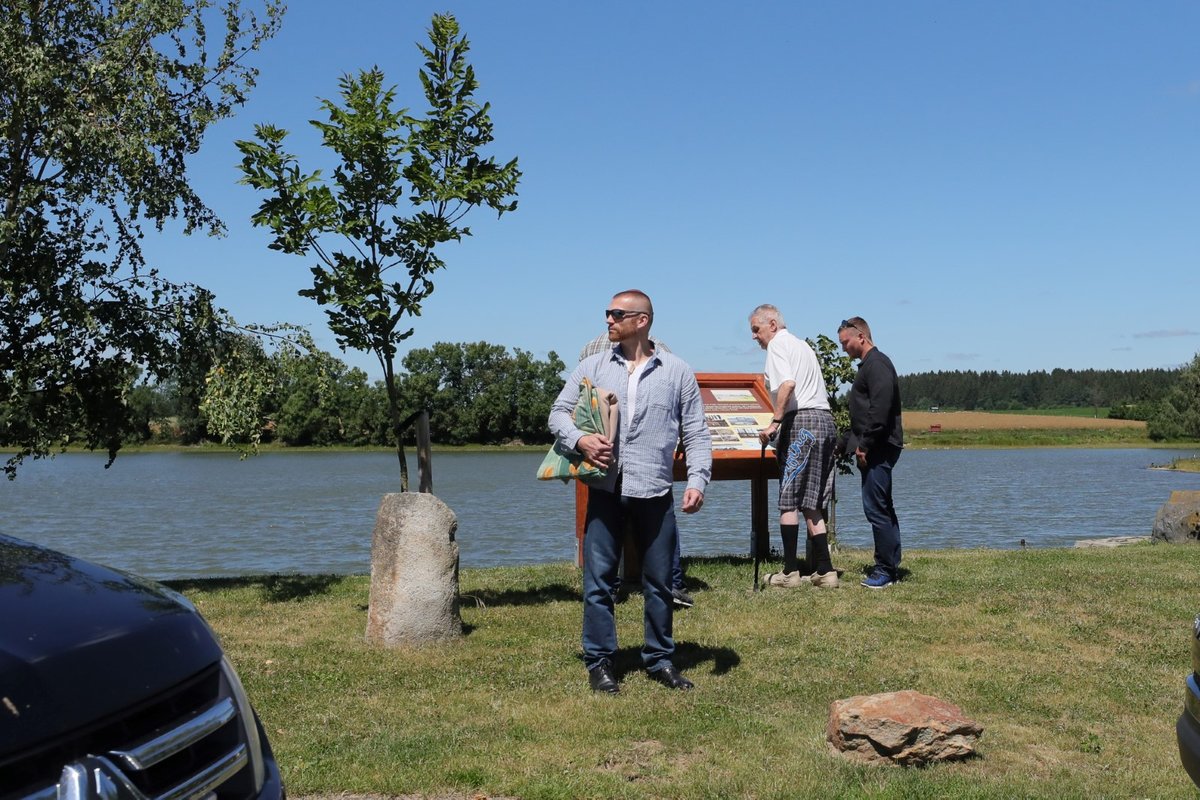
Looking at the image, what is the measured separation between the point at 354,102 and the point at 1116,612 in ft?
22.8

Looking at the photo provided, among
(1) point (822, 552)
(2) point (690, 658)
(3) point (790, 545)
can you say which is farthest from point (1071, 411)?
(2) point (690, 658)

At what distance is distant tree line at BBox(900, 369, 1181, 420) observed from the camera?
14038 centimetres

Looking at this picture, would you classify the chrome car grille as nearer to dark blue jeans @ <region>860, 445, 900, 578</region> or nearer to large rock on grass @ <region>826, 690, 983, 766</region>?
large rock on grass @ <region>826, 690, 983, 766</region>

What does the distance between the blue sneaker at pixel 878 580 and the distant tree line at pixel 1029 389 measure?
129448mm

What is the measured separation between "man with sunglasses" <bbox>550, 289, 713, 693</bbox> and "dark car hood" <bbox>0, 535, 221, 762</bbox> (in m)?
3.69

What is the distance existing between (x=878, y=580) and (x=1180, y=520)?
749 cm

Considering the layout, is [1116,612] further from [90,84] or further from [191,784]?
[90,84]

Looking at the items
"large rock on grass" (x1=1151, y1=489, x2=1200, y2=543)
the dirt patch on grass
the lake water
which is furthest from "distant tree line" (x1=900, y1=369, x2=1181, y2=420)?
"large rock on grass" (x1=1151, y1=489, x2=1200, y2=543)

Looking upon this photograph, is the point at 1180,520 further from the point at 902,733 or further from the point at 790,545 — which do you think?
the point at 902,733

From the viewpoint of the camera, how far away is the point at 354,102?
28.6 ft

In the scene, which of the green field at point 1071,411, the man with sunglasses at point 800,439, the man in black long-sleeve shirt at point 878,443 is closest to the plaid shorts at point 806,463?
the man with sunglasses at point 800,439

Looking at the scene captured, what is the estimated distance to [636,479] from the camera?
6555 mm

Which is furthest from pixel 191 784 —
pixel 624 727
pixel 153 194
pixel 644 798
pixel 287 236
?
pixel 153 194

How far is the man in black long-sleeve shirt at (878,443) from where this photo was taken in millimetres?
9742
